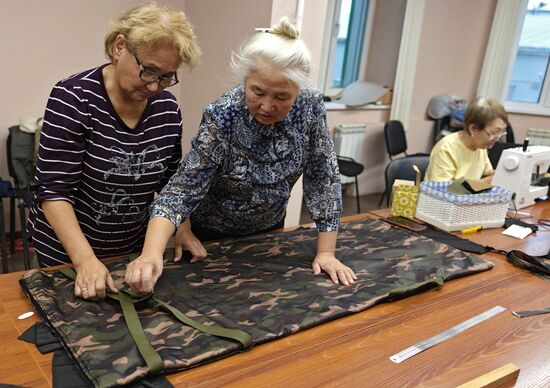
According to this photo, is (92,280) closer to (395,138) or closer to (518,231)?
(518,231)

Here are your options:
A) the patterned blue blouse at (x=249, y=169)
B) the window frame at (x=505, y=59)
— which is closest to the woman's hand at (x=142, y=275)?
the patterned blue blouse at (x=249, y=169)

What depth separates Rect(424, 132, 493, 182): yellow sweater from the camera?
8.02 ft

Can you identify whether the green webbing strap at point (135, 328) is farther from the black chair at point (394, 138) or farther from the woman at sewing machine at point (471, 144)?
the black chair at point (394, 138)

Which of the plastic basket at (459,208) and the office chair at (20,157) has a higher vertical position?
the plastic basket at (459,208)

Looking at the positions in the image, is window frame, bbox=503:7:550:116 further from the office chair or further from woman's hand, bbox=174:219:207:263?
woman's hand, bbox=174:219:207:263

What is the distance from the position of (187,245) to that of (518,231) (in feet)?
4.47

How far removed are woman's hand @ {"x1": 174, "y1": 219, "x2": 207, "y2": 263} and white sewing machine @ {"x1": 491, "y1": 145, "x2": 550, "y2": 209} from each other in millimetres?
1563

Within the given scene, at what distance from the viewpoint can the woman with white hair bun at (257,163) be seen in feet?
3.92

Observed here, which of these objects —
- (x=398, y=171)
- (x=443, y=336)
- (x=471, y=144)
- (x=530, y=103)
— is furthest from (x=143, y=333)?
(x=530, y=103)

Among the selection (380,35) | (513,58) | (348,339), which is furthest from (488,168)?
(513,58)

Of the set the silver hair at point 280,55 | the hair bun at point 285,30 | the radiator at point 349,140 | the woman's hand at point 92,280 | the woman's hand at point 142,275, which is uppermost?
the hair bun at point 285,30

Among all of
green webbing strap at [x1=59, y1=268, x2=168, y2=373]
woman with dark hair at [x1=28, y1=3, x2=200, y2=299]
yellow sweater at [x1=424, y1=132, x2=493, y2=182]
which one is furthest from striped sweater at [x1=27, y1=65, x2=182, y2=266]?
yellow sweater at [x1=424, y1=132, x2=493, y2=182]

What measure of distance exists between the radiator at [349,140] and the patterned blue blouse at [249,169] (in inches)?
121

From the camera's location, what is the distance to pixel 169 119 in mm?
1388
